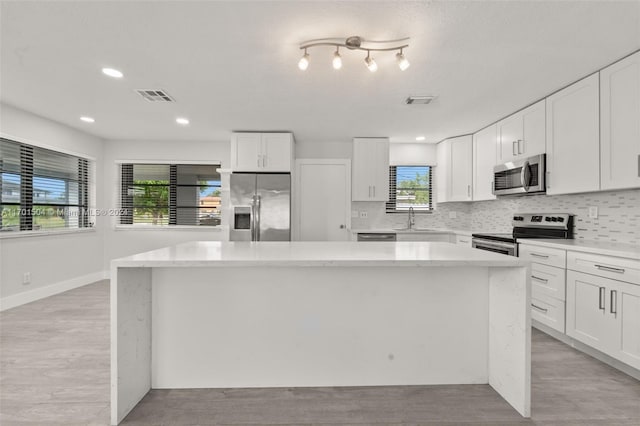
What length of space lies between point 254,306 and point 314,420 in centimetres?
72

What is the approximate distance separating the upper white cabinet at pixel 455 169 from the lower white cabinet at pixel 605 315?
7.41 feet

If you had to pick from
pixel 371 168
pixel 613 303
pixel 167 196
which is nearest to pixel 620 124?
pixel 613 303

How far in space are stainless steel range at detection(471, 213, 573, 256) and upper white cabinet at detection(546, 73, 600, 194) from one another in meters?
Result: 0.45

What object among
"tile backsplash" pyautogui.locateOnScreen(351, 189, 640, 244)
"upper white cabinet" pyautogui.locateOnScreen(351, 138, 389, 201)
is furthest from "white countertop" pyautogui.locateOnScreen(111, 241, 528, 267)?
"upper white cabinet" pyautogui.locateOnScreen(351, 138, 389, 201)

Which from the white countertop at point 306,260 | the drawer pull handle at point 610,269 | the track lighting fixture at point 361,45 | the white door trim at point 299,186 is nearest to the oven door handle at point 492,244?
the drawer pull handle at point 610,269

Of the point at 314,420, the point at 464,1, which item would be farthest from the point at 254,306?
the point at 464,1

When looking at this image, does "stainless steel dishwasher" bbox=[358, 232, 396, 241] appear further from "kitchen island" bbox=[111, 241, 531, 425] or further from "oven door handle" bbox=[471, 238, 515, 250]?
"kitchen island" bbox=[111, 241, 531, 425]

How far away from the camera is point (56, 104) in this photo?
11.5ft

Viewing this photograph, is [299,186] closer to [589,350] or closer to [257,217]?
[257,217]

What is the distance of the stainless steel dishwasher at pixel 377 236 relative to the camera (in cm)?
451

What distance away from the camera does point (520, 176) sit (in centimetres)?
347

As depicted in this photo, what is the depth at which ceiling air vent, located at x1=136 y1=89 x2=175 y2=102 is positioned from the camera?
310 cm

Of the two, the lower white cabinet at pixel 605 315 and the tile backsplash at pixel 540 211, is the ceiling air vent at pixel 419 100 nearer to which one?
the tile backsplash at pixel 540 211

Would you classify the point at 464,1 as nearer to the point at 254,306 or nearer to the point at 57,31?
the point at 254,306
